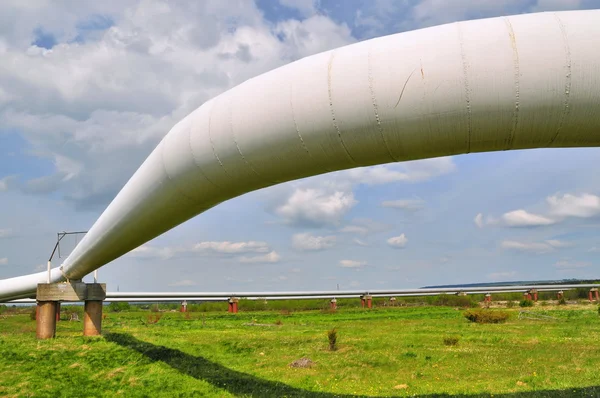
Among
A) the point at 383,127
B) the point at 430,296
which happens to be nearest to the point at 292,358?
the point at 383,127

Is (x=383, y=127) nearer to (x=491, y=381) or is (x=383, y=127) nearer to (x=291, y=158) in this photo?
(x=291, y=158)

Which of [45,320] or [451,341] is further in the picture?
[451,341]

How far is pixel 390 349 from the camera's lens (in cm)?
1853

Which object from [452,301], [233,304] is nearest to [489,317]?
[233,304]

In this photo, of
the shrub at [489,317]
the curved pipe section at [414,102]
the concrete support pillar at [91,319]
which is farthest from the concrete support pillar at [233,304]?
the curved pipe section at [414,102]

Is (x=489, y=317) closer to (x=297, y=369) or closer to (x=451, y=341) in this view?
(x=451, y=341)

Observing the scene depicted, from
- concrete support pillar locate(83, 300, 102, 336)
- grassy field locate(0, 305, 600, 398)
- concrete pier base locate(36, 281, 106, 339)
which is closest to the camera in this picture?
grassy field locate(0, 305, 600, 398)

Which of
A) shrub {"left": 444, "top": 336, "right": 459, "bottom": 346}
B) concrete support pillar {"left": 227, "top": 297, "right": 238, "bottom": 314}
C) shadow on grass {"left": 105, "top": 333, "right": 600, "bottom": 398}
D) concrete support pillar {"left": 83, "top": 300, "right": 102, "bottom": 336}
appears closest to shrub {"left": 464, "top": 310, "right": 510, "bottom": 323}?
shrub {"left": 444, "top": 336, "right": 459, "bottom": 346}

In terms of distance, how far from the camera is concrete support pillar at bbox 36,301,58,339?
58.8ft

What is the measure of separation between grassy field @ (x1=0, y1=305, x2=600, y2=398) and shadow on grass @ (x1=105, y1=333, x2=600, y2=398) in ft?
0.10

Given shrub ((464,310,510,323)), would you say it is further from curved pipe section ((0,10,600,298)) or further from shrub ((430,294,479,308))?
curved pipe section ((0,10,600,298))

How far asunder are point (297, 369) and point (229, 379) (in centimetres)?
273

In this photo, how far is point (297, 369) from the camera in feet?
48.6

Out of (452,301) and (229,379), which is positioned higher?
(229,379)
